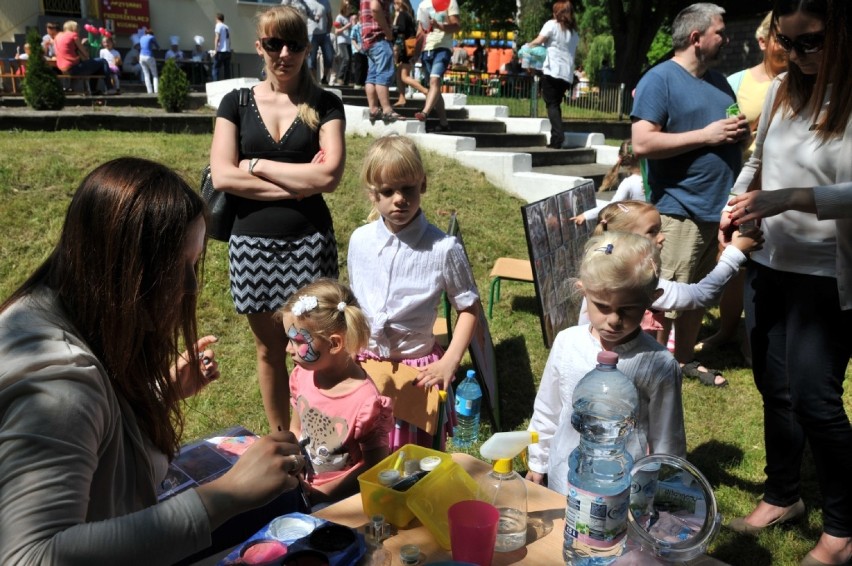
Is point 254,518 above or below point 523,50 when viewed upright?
below

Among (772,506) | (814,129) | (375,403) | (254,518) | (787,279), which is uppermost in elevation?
(814,129)

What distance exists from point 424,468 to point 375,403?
65 centimetres

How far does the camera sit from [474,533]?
Result: 1647mm

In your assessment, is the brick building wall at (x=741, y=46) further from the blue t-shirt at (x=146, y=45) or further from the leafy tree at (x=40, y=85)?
the leafy tree at (x=40, y=85)

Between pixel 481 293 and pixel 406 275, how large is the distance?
3333mm

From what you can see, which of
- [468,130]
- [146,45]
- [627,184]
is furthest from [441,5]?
[146,45]

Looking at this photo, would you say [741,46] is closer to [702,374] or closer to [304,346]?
[702,374]

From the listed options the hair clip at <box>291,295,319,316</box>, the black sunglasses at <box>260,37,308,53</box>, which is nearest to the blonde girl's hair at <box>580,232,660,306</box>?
the hair clip at <box>291,295,319,316</box>

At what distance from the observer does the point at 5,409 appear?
50.3 inches

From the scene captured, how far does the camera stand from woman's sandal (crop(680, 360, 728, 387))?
480cm

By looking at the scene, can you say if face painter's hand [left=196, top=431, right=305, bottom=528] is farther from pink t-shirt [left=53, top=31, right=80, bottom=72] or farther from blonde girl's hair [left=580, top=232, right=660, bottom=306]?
pink t-shirt [left=53, top=31, right=80, bottom=72]

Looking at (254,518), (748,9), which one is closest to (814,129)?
(254,518)

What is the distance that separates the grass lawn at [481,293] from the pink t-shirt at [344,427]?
1.00m

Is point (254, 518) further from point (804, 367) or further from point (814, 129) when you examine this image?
point (814, 129)
